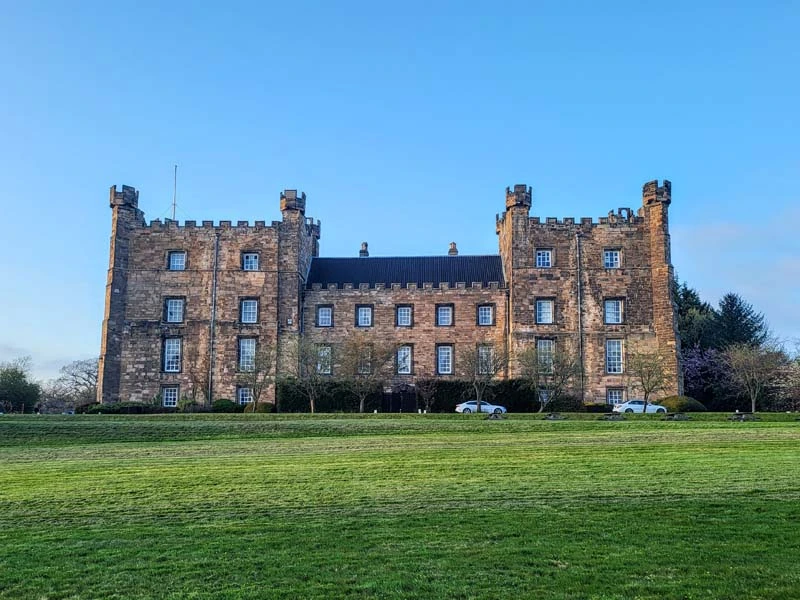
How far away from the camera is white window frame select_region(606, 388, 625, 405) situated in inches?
1821

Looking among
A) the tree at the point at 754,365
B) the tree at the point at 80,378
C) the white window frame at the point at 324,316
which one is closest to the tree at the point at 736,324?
the tree at the point at 754,365

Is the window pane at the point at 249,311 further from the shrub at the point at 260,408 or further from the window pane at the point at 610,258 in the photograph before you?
the window pane at the point at 610,258

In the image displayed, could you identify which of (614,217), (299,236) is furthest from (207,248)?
(614,217)

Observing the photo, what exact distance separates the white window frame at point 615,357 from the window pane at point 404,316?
468 inches

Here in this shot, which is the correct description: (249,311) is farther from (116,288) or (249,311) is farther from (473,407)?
(473,407)

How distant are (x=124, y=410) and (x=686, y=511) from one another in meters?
35.8

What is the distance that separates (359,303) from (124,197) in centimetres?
1560

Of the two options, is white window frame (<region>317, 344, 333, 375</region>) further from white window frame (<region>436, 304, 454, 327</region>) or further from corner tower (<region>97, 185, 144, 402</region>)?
corner tower (<region>97, 185, 144, 402</region>)

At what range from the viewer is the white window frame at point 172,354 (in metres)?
47.8

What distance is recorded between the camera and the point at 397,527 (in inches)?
438

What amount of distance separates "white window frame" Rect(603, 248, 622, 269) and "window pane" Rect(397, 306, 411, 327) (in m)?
→ 12.1

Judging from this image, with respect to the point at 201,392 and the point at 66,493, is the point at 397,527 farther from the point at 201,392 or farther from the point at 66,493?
the point at 201,392

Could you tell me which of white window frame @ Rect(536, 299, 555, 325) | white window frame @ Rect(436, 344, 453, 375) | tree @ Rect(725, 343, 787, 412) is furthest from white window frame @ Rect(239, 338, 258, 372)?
tree @ Rect(725, 343, 787, 412)

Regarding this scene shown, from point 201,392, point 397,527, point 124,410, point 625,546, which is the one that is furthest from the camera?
point 201,392
